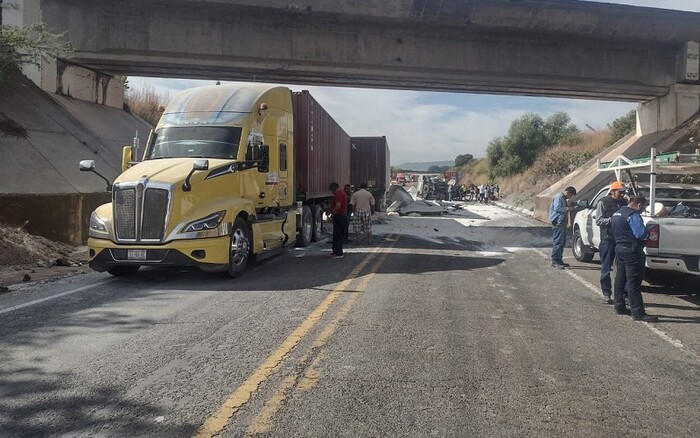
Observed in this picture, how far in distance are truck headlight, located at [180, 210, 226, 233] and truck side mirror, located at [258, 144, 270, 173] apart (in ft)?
7.10

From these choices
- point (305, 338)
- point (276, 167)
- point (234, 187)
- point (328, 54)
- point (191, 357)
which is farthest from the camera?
point (328, 54)

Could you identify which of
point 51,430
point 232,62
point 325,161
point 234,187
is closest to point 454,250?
point 325,161

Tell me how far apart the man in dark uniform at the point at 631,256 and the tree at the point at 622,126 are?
33.7 metres

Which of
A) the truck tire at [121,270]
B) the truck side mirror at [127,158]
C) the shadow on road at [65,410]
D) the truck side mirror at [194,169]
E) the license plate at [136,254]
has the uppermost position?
the truck side mirror at [127,158]

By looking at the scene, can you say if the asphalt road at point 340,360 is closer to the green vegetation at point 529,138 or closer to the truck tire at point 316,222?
the truck tire at point 316,222

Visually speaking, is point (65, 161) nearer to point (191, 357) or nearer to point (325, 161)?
point (325, 161)

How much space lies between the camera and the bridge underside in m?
18.1

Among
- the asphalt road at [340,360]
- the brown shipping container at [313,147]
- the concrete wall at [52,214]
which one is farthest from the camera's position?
the brown shipping container at [313,147]

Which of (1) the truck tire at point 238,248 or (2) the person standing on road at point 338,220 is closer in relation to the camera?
(1) the truck tire at point 238,248

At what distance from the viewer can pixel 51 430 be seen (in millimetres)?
3438

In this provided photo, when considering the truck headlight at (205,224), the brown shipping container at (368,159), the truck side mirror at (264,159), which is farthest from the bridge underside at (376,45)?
the truck headlight at (205,224)

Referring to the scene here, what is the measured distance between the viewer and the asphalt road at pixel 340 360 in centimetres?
365

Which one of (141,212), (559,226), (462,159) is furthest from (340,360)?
(462,159)

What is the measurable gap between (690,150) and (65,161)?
836 inches
